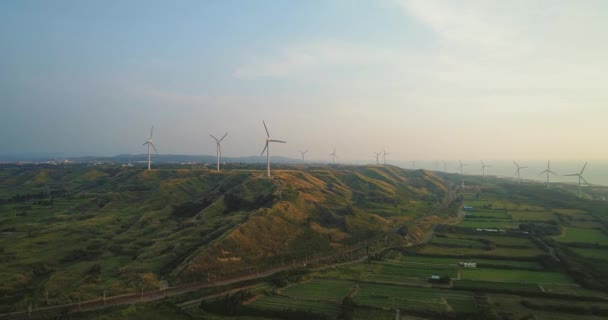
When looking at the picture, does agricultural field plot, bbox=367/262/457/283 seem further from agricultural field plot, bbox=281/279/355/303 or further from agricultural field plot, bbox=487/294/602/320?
agricultural field plot, bbox=487/294/602/320

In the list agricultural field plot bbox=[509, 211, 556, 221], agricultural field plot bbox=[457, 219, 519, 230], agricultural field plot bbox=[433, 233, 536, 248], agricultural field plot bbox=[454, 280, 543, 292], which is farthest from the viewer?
agricultural field plot bbox=[509, 211, 556, 221]

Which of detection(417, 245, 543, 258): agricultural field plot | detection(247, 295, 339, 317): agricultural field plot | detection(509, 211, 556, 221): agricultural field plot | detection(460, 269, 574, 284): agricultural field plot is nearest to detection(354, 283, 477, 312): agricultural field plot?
detection(247, 295, 339, 317): agricultural field plot

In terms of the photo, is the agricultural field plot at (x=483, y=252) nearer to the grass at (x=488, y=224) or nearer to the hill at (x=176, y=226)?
the hill at (x=176, y=226)

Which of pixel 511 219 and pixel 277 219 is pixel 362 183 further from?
pixel 277 219

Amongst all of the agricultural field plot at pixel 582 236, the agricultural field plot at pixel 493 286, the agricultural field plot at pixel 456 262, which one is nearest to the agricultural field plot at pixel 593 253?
the agricultural field plot at pixel 582 236

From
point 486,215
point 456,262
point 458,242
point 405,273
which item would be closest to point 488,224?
point 486,215

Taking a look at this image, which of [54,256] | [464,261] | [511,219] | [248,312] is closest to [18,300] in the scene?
[54,256]
